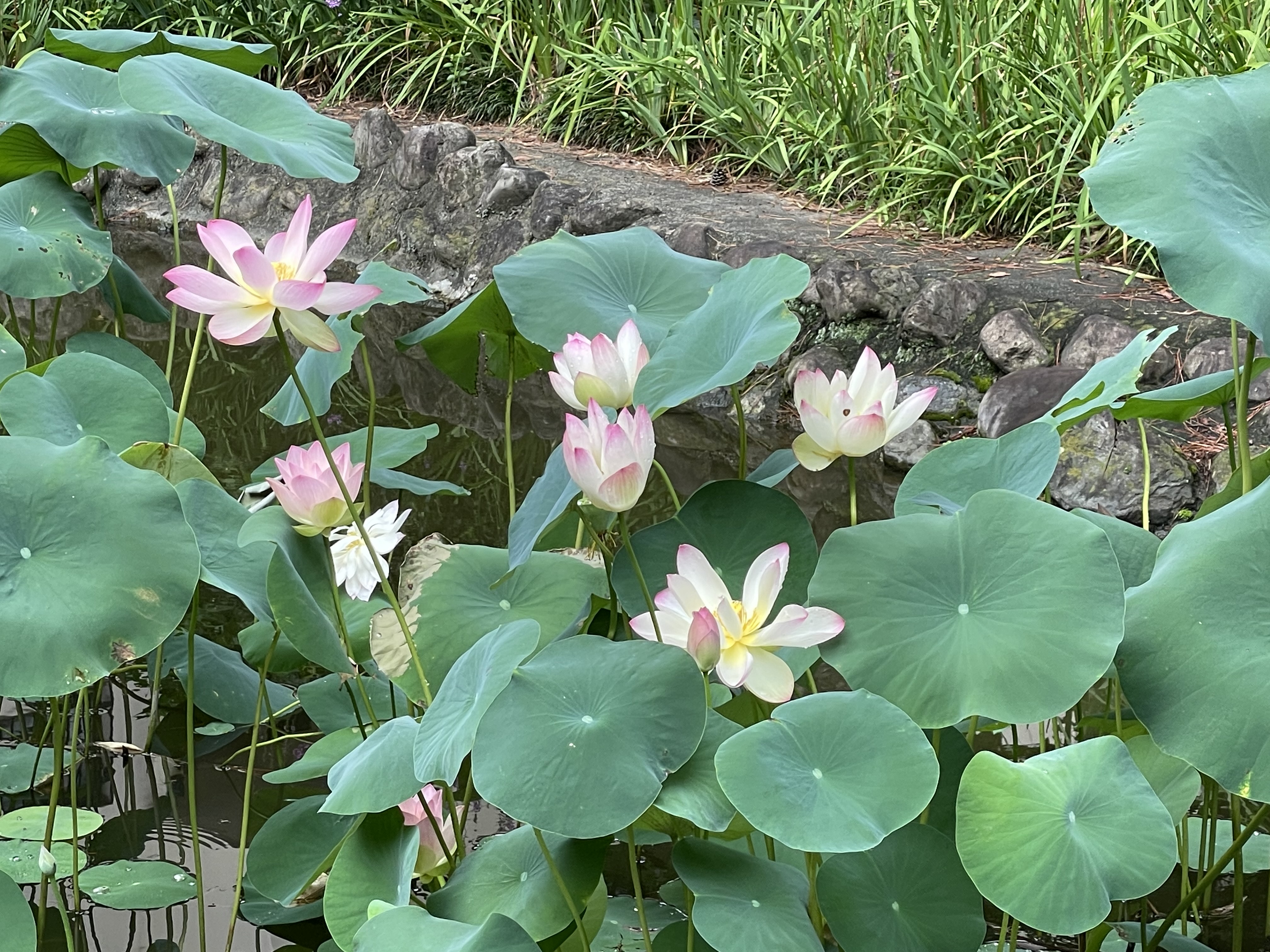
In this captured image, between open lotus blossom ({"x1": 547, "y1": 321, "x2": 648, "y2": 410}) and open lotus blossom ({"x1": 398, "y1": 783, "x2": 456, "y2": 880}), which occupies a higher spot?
open lotus blossom ({"x1": 547, "y1": 321, "x2": 648, "y2": 410})

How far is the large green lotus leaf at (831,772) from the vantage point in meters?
0.77

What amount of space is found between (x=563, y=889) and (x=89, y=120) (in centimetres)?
109

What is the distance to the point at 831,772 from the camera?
0.83m

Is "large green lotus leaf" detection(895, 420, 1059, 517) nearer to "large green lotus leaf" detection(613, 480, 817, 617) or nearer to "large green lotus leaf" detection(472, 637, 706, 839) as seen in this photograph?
"large green lotus leaf" detection(613, 480, 817, 617)

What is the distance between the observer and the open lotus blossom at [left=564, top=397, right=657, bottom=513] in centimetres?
86

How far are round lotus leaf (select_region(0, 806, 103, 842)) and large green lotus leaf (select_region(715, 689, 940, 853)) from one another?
86 cm

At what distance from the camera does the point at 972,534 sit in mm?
918

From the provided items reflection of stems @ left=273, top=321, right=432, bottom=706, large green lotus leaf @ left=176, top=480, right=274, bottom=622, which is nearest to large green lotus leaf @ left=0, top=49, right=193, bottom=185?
large green lotus leaf @ left=176, top=480, right=274, bottom=622

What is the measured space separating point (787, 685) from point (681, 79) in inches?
164

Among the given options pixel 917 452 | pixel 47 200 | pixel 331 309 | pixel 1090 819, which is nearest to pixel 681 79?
pixel 917 452

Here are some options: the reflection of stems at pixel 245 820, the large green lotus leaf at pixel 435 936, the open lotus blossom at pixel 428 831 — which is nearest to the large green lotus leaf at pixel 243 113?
the reflection of stems at pixel 245 820

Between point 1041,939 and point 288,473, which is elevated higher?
point 288,473

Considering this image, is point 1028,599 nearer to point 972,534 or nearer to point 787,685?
point 972,534

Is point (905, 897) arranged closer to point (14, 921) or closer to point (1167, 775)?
point (1167, 775)
